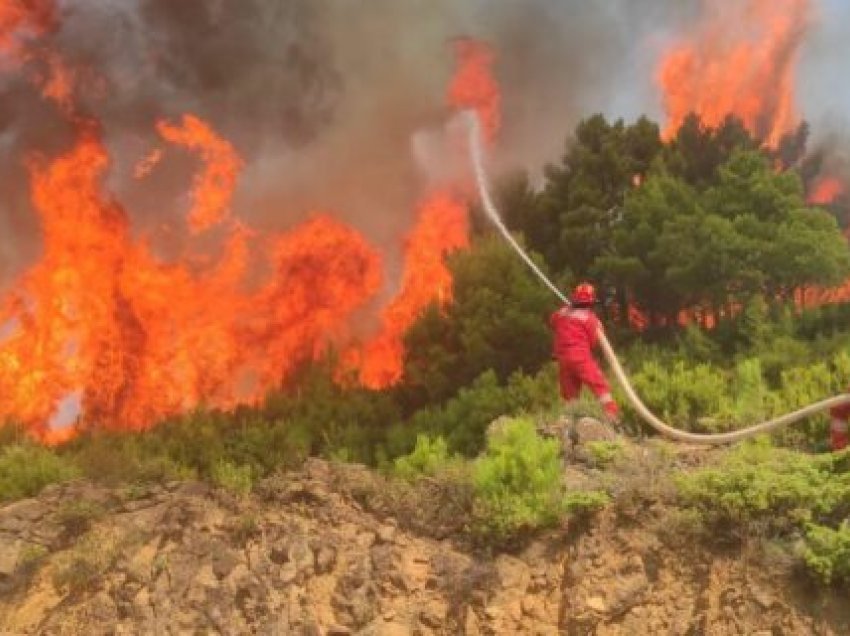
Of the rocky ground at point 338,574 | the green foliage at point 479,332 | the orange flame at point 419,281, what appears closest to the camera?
the rocky ground at point 338,574

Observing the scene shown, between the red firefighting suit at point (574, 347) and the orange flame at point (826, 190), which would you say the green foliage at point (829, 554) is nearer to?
the red firefighting suit at point (574, 347)

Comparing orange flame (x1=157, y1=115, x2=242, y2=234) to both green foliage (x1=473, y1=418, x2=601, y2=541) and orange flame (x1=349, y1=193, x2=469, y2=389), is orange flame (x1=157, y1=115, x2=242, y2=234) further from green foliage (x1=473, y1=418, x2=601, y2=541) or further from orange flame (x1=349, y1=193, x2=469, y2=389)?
green foliage (x1=473, y1=418, x2=601, y2=541)

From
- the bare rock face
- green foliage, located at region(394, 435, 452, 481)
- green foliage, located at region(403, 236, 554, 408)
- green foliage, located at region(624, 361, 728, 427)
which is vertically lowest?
the bare rock face

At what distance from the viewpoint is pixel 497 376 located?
1469cm

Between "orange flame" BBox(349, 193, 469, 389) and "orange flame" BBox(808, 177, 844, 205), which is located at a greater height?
"orange flame" BBox(808, 177, 844, 205)

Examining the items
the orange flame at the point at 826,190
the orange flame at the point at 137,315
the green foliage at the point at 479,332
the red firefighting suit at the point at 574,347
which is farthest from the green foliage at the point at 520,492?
the orange flame at the point at 826,190

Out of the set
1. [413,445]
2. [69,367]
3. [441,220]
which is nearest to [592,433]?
[413,445]

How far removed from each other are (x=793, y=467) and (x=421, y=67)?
1564cm

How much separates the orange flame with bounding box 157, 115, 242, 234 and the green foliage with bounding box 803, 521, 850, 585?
13.4 m

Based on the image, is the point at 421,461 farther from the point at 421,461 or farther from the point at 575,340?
the point at 575,340

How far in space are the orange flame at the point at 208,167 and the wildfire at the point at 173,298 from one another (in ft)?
0.09

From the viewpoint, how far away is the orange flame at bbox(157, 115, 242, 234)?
18406mm

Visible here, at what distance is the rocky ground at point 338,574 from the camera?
783 cm

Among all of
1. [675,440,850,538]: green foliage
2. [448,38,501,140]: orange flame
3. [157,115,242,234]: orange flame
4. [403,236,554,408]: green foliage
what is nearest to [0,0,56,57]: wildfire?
[157,115,242,234]: orange flame
